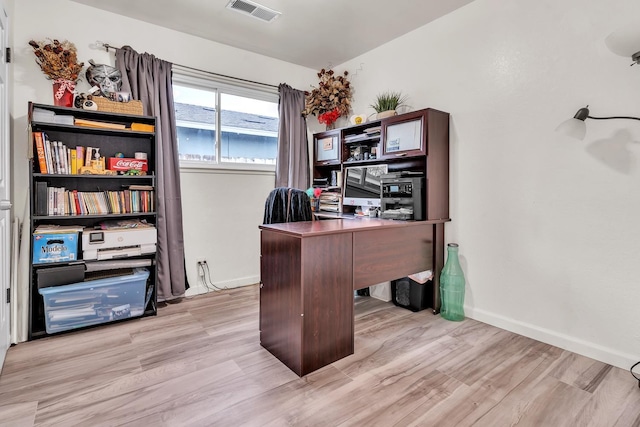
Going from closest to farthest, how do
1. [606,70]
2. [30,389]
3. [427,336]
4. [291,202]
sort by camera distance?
[30,389]
[606,70]
[427,336]
[291,202]

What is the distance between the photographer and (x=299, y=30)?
300cm

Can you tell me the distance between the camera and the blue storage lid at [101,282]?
A: 7.27ft

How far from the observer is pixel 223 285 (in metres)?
3.35

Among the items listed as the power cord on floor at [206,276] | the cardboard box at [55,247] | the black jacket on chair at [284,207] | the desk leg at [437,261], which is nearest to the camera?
the cardboard box at [55,247]

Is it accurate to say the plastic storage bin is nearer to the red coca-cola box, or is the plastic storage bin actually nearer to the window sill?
the red coca-cola box

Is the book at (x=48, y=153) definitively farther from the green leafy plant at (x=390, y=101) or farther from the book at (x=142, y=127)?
the green leafy plant at (x=390, y=101)

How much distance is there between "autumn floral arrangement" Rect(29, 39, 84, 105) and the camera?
2.33m

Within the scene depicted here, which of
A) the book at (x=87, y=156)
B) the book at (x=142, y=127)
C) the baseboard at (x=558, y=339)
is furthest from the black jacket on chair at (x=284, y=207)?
the baseboard at (x=558, y=339)

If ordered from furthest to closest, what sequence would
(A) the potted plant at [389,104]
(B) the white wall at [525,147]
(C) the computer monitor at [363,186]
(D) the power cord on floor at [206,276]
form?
1. (D) the power cord on floor at [206,276]
2. (C) the computer monitor at [363,186]
3. (A) the potted plant at [389,104]
4. (B) the white wall at [525,147]

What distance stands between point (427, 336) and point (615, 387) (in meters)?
0.99

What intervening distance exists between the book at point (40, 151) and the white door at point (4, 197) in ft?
0.57

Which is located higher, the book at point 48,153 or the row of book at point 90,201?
the book at point 48,153

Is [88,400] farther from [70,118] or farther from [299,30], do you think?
[299,30]

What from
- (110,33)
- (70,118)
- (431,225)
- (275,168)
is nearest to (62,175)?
(70,118)
